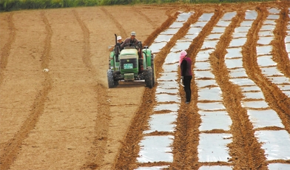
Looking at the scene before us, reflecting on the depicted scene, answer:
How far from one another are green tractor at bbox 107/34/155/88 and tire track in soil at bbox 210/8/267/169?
2308 mm

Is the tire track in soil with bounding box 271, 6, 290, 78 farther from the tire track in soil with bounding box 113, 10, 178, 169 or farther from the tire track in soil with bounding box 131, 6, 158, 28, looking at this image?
the tire track in soil with bounding box 131, 6, 158, 28

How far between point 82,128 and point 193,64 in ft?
28.4

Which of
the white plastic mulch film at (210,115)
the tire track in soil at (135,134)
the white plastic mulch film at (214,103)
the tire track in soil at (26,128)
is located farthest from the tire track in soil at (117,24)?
the tire track in soil at (135,134)

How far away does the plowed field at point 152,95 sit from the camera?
1141cm

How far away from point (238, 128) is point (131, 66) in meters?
5.19

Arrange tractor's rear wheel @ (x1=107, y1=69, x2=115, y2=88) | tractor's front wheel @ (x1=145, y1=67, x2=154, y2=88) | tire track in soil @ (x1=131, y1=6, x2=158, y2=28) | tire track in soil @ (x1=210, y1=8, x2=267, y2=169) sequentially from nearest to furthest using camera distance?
tire track in soil @ (x1=210, y1=8, x2=267, y2=169) < tractor's front wheel @ (x1=145, y1=67, x2=154, y2=88) < tractor's rear wheel @ (x1=107, y1=69, x2=115, y2=88) < tire track in soil @ (x1=131, y1=6, x2=158, y2=28)

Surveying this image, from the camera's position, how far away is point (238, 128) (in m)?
13.0

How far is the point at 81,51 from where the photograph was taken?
23844 mm

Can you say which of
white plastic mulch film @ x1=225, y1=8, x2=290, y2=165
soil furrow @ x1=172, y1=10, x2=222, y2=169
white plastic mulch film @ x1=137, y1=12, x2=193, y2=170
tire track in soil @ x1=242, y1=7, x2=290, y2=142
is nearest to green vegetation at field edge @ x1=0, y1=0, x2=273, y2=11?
white plastic mulch film @ x1=225, y1=8, x2=290, y2=165

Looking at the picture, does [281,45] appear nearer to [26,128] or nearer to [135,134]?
[135,134]

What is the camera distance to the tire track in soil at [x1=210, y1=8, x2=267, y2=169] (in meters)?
10.8

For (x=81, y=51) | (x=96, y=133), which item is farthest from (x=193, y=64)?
(x=96, y=133)

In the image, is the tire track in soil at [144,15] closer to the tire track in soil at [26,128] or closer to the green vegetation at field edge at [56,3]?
the green vegetation at field edge at [56,3]

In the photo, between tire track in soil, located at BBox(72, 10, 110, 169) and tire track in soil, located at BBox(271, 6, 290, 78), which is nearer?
tire track in soil, located at BBox(72, 10, 110, 169)
